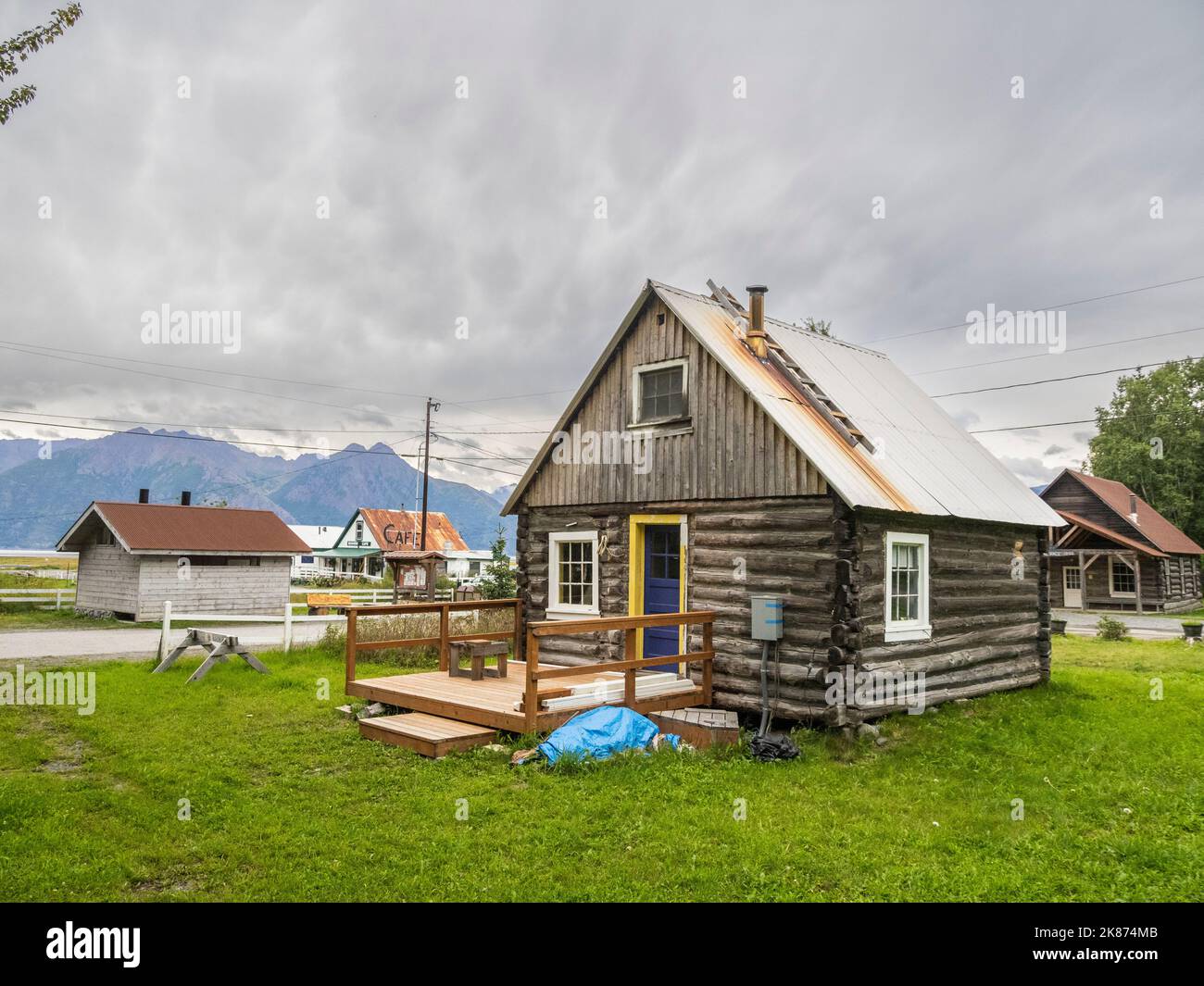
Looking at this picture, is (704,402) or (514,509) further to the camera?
(514,509)

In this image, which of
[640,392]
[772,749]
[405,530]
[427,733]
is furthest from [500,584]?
[405,530]

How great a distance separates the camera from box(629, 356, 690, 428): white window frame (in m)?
13.5

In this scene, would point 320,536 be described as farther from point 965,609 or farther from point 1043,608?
point 965,609

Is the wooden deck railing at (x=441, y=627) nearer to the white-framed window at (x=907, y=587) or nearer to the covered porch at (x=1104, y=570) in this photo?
the white-framed window at (x=907, y=587)

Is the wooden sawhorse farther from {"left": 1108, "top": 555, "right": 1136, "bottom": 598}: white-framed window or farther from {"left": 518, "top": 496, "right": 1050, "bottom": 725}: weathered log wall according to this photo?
{"left": 1108, "top": 555, "right": 1136, "bottom": 598}: white-framed window

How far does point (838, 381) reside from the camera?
50.3 ft

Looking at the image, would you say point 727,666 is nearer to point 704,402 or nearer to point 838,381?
point 704,402

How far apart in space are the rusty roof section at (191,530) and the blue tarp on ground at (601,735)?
24.2 metres

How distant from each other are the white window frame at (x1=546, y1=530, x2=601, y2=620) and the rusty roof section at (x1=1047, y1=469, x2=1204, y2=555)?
115 ft

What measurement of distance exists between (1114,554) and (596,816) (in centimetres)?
3846

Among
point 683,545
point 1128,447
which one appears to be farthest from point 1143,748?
point 1128,447

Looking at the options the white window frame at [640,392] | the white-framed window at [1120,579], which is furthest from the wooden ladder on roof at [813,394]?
the white-framed window at [1120,579]

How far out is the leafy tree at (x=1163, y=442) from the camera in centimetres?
5209
